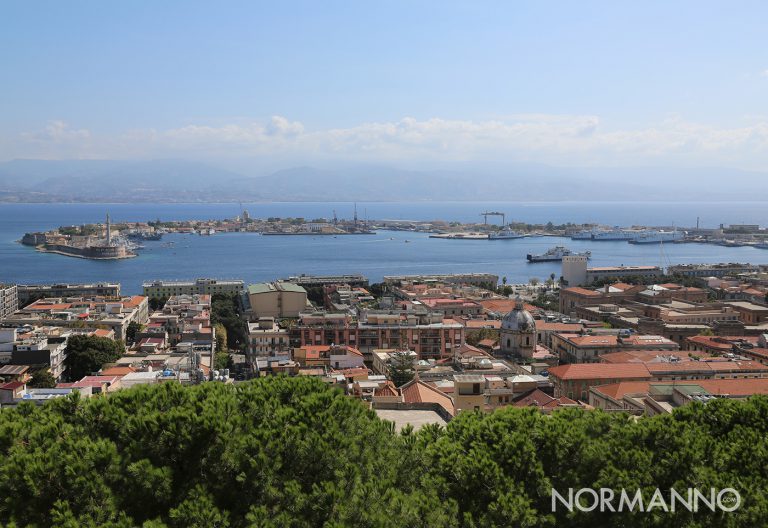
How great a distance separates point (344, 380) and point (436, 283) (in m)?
20.7

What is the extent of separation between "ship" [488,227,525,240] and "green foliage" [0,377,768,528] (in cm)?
6822

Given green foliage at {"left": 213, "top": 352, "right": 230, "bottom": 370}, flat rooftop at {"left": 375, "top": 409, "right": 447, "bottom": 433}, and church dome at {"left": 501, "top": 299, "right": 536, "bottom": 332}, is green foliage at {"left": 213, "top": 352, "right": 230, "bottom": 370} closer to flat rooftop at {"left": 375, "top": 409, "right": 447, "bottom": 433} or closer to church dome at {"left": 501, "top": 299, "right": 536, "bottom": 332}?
church dome at {"left": 501, "top": 299, "right": 536, "bottom": 332}

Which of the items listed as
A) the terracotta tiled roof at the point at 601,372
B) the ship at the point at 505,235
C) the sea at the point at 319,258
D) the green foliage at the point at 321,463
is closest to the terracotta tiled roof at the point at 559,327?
the terracotta tiled roof at the point at 601,372

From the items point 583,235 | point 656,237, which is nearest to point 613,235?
point 583,235

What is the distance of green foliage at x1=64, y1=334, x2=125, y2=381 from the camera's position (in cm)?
1542

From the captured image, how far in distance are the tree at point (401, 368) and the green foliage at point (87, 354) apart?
233 inches

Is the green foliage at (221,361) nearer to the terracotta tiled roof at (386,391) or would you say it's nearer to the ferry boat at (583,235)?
the terracotta tiled roof at (386,391)

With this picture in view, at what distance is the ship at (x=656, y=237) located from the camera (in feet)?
227

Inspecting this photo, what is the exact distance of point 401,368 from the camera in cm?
1432

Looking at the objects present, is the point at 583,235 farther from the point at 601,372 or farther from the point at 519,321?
the point at 601,372

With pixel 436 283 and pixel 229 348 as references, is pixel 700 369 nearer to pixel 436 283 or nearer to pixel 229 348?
pixel 229 348

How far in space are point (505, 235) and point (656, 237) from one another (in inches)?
552

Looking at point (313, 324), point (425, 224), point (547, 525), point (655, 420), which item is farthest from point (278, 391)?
point (425, 224)

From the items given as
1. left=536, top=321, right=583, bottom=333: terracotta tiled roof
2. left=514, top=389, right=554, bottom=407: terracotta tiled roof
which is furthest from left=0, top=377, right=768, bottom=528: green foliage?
left=536, top=321, right=583, bottom=333: terracotta tiled roof
